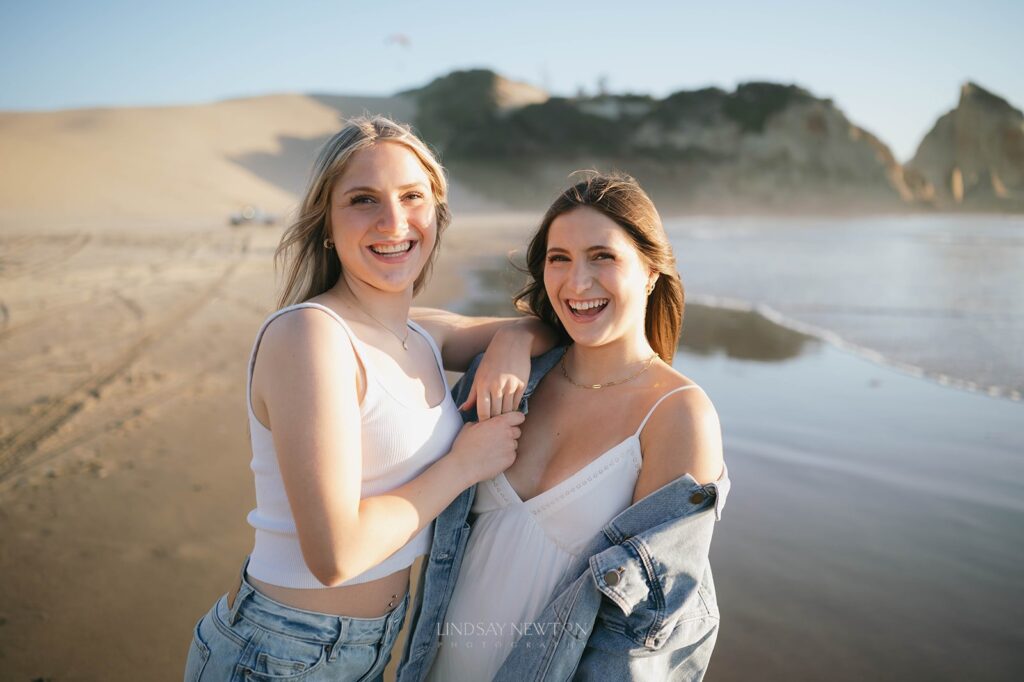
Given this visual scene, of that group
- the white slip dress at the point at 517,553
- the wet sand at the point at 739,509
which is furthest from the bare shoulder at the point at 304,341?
the wet sand at the point at 739,509

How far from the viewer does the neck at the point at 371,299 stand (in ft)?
6.54

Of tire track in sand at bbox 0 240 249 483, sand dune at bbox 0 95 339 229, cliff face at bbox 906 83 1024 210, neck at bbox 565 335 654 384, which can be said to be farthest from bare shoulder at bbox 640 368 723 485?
cliff face at bbox 906 83 1024 210

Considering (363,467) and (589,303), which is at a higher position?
(589,303)

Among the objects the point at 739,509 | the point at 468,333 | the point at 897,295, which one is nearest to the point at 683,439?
the point at 468,333

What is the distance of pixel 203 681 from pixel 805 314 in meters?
9.74

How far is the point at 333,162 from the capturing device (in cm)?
188

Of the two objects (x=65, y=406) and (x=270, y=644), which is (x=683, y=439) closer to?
(x=270, y=644)

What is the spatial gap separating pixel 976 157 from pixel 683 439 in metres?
96.5

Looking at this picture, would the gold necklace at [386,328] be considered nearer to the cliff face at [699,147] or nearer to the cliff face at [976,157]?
the cliff face at [699,147]

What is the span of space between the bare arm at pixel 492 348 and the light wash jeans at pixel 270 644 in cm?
71

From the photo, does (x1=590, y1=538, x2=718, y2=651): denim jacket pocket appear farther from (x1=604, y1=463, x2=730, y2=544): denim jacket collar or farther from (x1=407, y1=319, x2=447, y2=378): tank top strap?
(x1=407, y1=319, x2=447, y2=378): tank top strap

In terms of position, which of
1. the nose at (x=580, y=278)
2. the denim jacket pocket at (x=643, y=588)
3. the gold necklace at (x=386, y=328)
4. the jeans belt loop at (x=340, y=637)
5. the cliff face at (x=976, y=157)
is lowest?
the jeans belt loop at (x=340, y=637)

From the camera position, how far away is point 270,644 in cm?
167

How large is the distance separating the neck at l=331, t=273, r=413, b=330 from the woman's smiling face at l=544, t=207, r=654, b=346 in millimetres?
512
